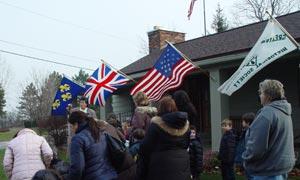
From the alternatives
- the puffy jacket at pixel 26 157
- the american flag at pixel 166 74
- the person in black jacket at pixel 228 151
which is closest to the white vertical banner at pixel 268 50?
the person in black jacket at pixel 228 151

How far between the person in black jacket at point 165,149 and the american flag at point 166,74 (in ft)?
18.1

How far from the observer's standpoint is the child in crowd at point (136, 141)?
640 centimetres

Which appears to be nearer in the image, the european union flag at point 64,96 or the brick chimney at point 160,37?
the european union flag at point 64,96

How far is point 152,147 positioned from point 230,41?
10.2 metres

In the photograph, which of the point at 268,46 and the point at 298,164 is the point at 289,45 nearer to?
the point at 268,46

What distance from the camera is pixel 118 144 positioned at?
581 centimetres

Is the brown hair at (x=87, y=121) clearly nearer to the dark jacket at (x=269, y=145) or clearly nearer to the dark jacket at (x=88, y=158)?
the dark jacket at (x=88, y=158)

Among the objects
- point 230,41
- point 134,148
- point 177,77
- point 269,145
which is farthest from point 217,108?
point 269,145

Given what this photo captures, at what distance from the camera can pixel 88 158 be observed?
5.46 meters

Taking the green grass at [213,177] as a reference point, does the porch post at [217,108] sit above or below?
above

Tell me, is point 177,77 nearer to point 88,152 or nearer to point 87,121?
point 87,121

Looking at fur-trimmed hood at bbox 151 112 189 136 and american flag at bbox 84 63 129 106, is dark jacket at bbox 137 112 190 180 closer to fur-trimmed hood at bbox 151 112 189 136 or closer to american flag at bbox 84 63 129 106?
fur-trimmed hood at bbox 151 112 189 136

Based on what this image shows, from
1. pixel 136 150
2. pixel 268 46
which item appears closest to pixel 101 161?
pixel 136 150

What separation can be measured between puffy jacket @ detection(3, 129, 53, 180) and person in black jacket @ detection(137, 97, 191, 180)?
1.49m
